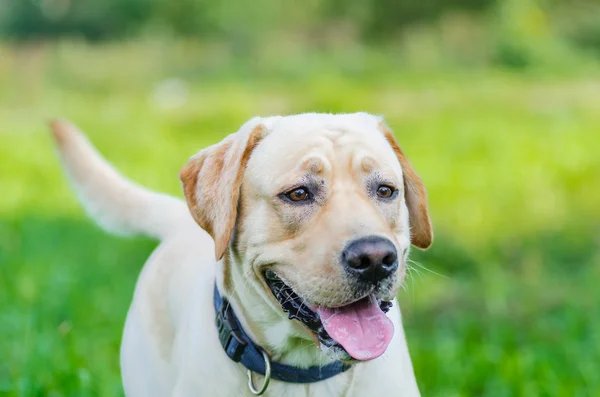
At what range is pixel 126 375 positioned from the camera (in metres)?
3.87

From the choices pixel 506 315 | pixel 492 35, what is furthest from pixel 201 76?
pixel 506 315

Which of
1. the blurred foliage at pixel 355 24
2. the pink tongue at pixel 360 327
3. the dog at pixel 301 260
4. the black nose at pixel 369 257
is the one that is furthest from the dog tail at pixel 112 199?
the blurred foliage at pixel 355 24

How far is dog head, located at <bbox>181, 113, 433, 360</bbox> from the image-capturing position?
2883mm

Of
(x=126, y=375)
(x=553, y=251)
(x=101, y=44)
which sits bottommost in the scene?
(x=101, y=44)

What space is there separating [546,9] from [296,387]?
16.5m

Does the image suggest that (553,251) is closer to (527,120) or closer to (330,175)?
(330,175)

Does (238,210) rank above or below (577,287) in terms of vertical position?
above

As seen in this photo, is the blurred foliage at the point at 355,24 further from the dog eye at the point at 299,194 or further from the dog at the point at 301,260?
the dog eye at the point at 299,194

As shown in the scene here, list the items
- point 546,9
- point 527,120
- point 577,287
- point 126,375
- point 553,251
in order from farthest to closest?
point 546,9, point 527,120, point 553,251, point 577,287, point 126,375

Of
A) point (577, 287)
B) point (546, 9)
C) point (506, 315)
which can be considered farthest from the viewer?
point (546, 9)

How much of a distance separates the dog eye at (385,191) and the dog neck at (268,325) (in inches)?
21.1

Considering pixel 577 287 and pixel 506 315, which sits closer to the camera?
pixel 506 315

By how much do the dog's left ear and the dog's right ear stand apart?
1.77 ft

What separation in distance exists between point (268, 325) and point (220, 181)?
55cm
